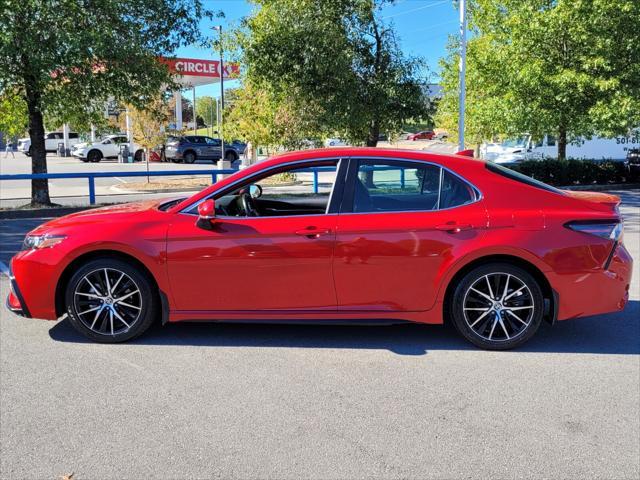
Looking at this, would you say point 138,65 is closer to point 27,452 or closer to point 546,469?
point 27,452

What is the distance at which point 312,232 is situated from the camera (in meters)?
4.81

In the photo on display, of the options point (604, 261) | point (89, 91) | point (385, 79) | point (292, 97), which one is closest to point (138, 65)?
point (89, 91)

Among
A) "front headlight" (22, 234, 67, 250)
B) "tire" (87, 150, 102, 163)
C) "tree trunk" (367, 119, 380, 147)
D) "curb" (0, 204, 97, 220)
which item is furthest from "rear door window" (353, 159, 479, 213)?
"tire" (87, 150, 102, 163)

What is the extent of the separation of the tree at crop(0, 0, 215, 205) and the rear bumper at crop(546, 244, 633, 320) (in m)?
10.6

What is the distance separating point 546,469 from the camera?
3.23 meters

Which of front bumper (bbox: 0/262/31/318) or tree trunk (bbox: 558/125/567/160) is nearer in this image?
front bumper (bbox: 0/262/31/318)

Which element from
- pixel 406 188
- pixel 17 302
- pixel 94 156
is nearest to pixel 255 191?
pixel 406 188

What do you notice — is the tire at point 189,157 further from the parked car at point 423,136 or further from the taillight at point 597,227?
the parked car at point 423,136

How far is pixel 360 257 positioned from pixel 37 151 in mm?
12267

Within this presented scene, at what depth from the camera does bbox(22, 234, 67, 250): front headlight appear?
16.3 feet

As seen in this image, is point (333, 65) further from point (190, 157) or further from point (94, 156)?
point (94, 156)

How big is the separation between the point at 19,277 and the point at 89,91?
32.6 ft

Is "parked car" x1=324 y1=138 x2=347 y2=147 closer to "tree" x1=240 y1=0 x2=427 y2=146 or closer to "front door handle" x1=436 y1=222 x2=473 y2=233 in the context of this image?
"tree" x1=240 y1=0 x2=427 y2=146

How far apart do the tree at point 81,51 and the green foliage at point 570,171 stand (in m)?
11.1
